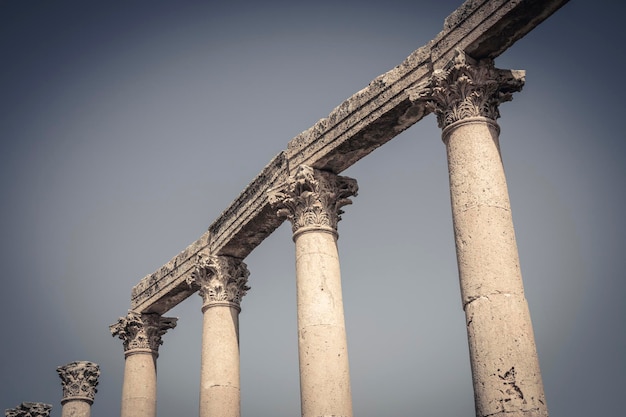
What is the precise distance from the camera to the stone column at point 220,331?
26.4 metres

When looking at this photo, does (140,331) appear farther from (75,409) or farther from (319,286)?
(319,286)

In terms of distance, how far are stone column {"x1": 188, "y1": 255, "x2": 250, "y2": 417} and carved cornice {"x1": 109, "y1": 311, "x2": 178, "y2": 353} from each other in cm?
481

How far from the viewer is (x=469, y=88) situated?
18.5 metres

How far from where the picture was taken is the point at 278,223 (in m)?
26.7

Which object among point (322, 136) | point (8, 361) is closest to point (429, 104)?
point (322, 136)

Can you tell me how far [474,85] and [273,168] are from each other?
8.66m

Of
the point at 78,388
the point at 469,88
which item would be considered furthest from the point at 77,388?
the point at 469,88

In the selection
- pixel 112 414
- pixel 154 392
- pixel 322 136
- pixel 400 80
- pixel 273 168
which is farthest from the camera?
pixel 112 414

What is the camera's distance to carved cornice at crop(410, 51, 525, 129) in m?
18.5

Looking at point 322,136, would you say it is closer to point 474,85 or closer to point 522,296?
point 474,85

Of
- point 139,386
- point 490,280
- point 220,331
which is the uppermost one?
point 220,331

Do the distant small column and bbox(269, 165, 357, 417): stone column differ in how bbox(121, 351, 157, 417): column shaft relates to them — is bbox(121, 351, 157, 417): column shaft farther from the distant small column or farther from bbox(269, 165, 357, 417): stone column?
bbox(269, 165, 357, 417): stone column

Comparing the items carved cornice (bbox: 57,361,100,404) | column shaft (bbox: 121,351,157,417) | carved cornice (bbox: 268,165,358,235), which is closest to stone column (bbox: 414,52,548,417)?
carved cornice (bbox: 268,165,358,235)

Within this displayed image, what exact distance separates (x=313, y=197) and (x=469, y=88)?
6.47 meters
